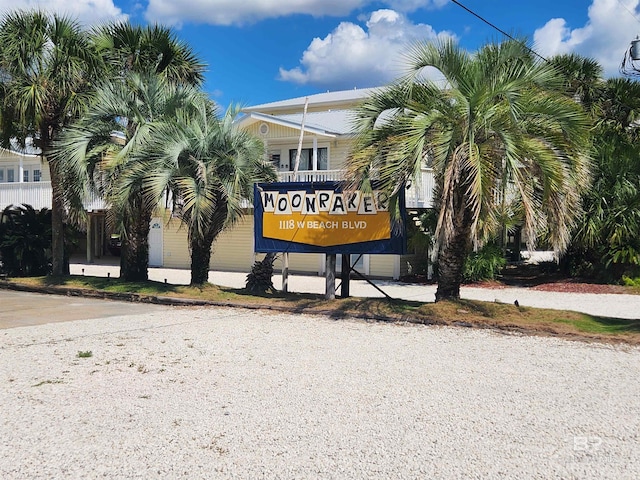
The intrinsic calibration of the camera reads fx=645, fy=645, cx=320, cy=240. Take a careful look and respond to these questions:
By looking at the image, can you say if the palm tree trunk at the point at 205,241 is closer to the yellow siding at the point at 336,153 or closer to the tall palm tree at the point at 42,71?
the tall palm tree at the point at 42,71

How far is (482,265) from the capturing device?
63.2 ft

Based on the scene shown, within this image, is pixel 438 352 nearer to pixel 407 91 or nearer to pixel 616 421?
pixel 616 421

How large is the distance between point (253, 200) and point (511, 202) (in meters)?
5.52

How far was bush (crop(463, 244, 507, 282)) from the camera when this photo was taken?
1927cm

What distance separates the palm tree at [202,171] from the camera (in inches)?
524

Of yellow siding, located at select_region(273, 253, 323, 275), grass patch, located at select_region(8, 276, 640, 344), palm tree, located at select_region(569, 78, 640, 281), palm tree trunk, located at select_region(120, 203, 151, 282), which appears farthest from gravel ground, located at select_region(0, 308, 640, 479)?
yellow siding, located at select_region(273, 253, 323, 275)

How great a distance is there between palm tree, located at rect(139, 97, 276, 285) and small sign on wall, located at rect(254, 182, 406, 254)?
656mm

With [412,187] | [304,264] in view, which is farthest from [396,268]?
[304,264]

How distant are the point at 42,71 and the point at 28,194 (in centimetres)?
1268

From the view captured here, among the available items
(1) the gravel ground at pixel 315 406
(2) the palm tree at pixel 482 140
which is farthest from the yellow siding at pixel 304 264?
(1) the gravel ground at pixel 315 406

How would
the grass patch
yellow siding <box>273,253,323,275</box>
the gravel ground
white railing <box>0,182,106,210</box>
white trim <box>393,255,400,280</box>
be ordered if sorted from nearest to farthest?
the gravel ground < the grass patch < white trim <box>393,255,400,280</box> < yellow siding <box>273,253,323,275</box> < white railing <box>0,182,106,210</box>

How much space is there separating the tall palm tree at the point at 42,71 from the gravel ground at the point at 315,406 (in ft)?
25.2

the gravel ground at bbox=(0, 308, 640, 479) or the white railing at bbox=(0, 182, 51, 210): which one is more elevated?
the white railing at bbox=(0, 182, 51, 210)

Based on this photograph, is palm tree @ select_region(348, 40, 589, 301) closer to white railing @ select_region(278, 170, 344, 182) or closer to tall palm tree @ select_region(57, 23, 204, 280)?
tall palm tree @ select_region(57, 23, 204, 280)
